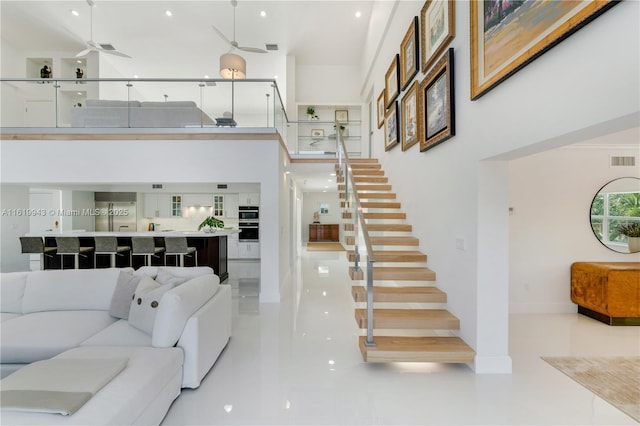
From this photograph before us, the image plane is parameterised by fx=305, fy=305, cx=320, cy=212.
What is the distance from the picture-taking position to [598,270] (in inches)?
166

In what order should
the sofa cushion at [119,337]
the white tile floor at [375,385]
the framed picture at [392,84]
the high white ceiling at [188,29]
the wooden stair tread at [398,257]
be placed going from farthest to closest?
the high white ceiling at [188,29]
the framed picture at [392,84]
the wooden stair tread at [398,257]
the sofa cushion at [119,337]
the white tile floor at [375,385]

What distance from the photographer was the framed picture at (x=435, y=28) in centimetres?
341

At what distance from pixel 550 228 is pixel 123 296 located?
18.9ft

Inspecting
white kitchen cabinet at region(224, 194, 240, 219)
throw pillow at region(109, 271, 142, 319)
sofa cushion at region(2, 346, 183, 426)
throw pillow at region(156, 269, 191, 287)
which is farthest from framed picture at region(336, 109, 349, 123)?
sofa cushion at region(2, 346, 183, 426)

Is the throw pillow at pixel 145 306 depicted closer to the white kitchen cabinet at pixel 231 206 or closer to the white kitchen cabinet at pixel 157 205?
the white kitchen cabinet at pixel 231 206

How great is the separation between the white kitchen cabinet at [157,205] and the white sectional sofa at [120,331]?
7378 millimetres

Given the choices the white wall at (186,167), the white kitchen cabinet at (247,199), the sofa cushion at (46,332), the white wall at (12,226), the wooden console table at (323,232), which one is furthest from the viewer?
the wooden console table at (323,232)

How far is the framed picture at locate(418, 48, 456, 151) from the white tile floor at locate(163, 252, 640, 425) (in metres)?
2.54

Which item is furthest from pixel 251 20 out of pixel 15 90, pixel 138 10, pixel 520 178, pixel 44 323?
pixel 44 323

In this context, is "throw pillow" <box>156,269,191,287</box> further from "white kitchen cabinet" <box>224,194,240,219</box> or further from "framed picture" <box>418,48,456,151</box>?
"white kitchen cabinet" <box>224,194,240,219</box>

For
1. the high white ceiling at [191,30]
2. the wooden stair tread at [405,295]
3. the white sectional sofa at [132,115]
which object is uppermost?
the high white ceiling at [191,30]

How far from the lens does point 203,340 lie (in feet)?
8.98

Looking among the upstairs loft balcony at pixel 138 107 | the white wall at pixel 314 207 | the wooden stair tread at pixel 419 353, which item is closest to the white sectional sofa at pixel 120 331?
the wooden stair tread at pixel 419 353

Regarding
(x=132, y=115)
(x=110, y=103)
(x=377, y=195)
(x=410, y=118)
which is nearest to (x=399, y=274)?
(x=377, y=195)
